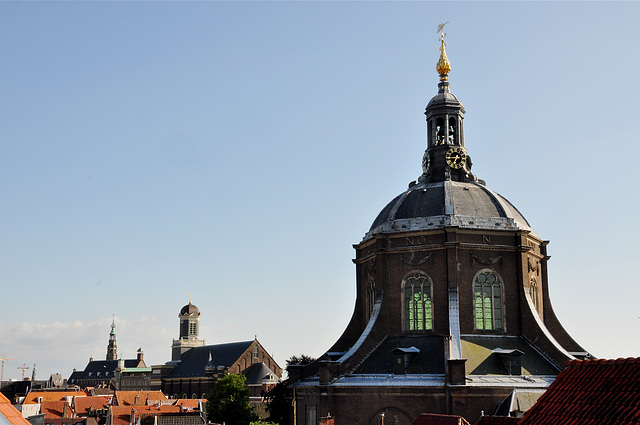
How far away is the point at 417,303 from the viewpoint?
4141 centimetres

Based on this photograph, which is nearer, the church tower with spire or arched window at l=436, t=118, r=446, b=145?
arched window at l=436, t=118, r=446, b=145

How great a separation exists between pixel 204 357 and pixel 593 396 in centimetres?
10962

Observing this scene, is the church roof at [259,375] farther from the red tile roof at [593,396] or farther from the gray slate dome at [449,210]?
the red tile roof at [593,396]

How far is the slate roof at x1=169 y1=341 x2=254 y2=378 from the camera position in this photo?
110081mm

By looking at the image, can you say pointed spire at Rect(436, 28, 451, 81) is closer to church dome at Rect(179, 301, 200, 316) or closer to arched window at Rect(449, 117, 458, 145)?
arched window at Rect(449, 117, 458, 145)

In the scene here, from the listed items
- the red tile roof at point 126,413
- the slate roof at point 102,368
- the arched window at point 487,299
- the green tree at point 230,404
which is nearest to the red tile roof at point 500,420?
the arched window at point 487,299

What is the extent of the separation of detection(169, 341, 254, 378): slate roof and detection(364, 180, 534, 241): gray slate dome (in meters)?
69.6

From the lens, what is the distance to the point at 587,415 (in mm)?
10125

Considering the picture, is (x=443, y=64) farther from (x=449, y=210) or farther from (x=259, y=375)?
(x=259, y=375)

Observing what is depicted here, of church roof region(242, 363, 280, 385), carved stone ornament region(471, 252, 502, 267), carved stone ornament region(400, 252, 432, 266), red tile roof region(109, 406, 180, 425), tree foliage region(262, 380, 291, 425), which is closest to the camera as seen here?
carved stone ornament region(471, 252, 502, 267)

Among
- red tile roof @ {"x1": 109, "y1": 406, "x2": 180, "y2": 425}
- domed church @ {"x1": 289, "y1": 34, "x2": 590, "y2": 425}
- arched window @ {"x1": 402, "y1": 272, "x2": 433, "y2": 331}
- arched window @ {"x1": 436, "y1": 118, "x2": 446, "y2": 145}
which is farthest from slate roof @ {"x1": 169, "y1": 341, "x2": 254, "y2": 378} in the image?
arched window @ {"x1": 402, "y1": 272, "x2": 433, "y2": 331}

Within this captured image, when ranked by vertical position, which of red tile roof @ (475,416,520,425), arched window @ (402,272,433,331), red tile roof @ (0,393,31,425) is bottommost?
red tile roof @ (475,416,520,425)

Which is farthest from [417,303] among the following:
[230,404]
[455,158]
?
[230,404]

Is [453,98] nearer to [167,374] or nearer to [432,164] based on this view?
[432,164]
